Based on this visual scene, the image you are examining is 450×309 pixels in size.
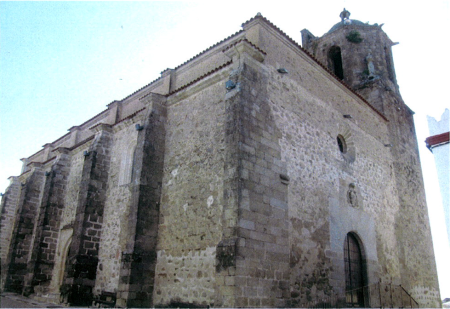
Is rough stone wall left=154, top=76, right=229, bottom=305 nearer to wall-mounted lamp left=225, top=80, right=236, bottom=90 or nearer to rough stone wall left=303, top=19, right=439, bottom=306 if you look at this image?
wall-mounted lamp left=225, top=80, right=236, bottom=90

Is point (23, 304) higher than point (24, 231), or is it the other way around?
point (24, 231)

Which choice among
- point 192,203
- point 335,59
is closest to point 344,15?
point 335,59

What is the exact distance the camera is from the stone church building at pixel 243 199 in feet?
26.9

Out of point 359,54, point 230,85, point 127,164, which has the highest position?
point 359,54

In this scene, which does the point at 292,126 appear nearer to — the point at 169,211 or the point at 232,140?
the point at 232,140

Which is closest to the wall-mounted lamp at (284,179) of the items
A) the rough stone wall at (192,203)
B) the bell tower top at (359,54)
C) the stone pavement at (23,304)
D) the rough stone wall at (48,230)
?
the rough stone wall at (192,203)

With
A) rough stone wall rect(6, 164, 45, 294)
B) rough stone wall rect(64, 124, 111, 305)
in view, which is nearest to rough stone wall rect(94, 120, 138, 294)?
rough stone wall rect(64, 124, 111, 305)

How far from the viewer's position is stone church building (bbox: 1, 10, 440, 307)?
820 cm

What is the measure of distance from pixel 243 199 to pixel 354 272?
5225 mm

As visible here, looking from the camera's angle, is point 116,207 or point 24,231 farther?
point 24,231

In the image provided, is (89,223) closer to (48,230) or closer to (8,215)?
(48,230)

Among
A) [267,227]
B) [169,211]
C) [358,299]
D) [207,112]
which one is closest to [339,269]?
[358,299]

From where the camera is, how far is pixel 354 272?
1080 cm

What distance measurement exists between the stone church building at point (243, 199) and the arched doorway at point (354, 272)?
5cm
